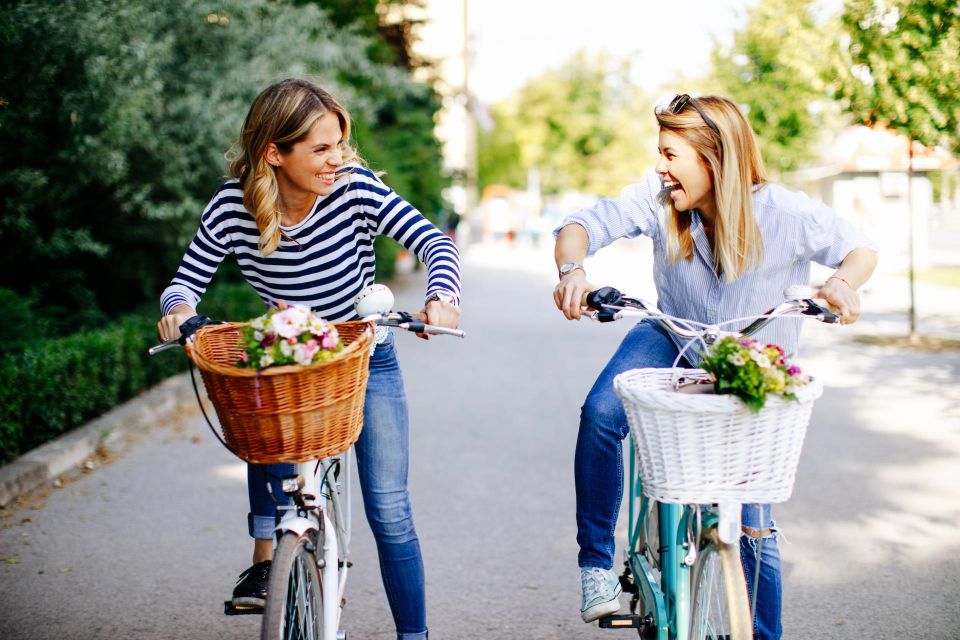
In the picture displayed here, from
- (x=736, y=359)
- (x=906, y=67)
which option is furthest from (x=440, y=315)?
(x=906, y=67)

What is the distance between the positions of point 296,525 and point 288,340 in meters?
0.60

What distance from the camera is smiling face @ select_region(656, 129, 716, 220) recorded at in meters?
2.96

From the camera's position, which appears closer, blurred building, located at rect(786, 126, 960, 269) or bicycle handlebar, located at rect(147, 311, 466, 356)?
bicycle handlebar, located at rect(147, 311, 466, 356)

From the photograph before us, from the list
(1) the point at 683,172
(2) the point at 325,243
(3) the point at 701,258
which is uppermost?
(1) the point at 683,172

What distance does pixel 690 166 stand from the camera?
2.96 meters

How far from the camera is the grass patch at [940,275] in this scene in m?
18.7

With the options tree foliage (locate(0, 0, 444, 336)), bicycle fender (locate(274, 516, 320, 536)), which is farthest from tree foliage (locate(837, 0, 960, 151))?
bicycle fender (locate(274, 516, 320, 536))

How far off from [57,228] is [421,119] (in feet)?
39.7

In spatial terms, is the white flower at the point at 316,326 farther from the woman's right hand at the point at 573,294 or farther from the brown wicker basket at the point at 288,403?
the woman's right hand at the point at 573,294

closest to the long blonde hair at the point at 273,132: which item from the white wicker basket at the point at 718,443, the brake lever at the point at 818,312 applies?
the white wicker basket at the point at 718,443

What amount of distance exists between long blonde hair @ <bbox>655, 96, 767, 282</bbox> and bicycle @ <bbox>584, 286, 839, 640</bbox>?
21 centimetres

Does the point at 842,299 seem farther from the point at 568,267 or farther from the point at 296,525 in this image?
the point at 296,525

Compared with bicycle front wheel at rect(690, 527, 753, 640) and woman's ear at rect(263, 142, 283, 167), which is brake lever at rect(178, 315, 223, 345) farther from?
bicycle front wheel at rect(690, 527, 753, 640)

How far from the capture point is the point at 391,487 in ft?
10.1
